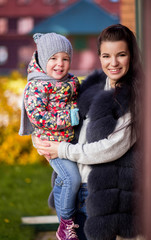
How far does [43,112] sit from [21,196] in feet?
9.14

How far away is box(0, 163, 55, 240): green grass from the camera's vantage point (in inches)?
151

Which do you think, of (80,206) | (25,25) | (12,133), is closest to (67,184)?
(80,206)

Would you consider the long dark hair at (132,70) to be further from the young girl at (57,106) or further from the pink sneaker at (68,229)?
the pink sneaker at (68,229)

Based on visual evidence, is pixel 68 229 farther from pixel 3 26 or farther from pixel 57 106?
pixel 3 26

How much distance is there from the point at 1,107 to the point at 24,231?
114 inches

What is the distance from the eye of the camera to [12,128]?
6285 millimetres

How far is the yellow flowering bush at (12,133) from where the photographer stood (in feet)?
20.1

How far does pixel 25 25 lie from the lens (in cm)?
2122

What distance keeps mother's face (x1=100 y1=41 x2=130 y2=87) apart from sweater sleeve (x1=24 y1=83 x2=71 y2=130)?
40 cm

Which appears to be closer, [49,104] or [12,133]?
[49,104]

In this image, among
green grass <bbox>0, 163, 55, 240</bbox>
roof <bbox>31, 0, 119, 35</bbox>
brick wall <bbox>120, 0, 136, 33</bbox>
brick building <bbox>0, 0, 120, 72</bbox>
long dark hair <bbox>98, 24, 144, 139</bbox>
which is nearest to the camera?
long dark hair <bbox>98, 24, 144, 139</bbox>

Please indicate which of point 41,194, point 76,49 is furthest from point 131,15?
point 76,49

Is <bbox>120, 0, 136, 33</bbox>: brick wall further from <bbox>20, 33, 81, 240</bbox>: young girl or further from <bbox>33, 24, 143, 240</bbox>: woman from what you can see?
<bbox>33, 24, 143, 240</bbox>: woman

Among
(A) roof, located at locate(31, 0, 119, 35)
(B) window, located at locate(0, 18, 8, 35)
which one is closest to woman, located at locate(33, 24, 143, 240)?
(A) roof, located at locate(31, 0, 119, 35)
